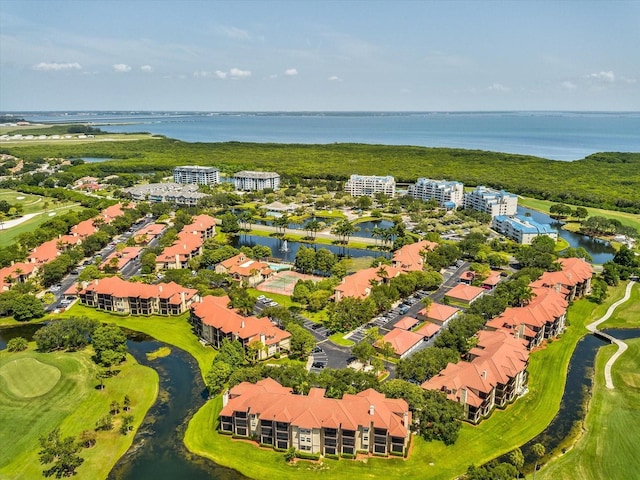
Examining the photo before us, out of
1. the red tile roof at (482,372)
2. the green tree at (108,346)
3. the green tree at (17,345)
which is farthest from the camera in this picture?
the green tree at (17,345)

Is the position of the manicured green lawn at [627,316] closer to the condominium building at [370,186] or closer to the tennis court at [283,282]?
the tennis court at [283,282]

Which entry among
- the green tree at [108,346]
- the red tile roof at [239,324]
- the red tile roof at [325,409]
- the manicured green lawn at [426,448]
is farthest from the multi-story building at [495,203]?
the green tree at [108,346]

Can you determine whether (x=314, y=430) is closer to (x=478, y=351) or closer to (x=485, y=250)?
(x=478, y=351)

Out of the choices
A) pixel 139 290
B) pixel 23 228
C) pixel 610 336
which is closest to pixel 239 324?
pixel 139 290

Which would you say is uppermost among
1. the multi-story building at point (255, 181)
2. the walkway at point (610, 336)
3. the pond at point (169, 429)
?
the multi-story building at point (255, 181)

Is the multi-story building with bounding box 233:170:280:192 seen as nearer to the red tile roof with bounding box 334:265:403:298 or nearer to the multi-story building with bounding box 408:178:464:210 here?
the multi-story building with bounding box 408:178:464:210

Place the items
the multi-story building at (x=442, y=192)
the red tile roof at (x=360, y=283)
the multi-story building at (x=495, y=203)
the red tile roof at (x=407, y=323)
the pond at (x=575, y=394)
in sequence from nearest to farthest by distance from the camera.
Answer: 1. the pond at (x=575, y=394)
2. the red tile roof at (x=407, y=323)
3. the red tile roof at (x=360, y=283)
4. the multi-story building at (x=495, y=203)
5. the multi-story building at (x=442, y=192)

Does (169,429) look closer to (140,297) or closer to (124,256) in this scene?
(140,297)
